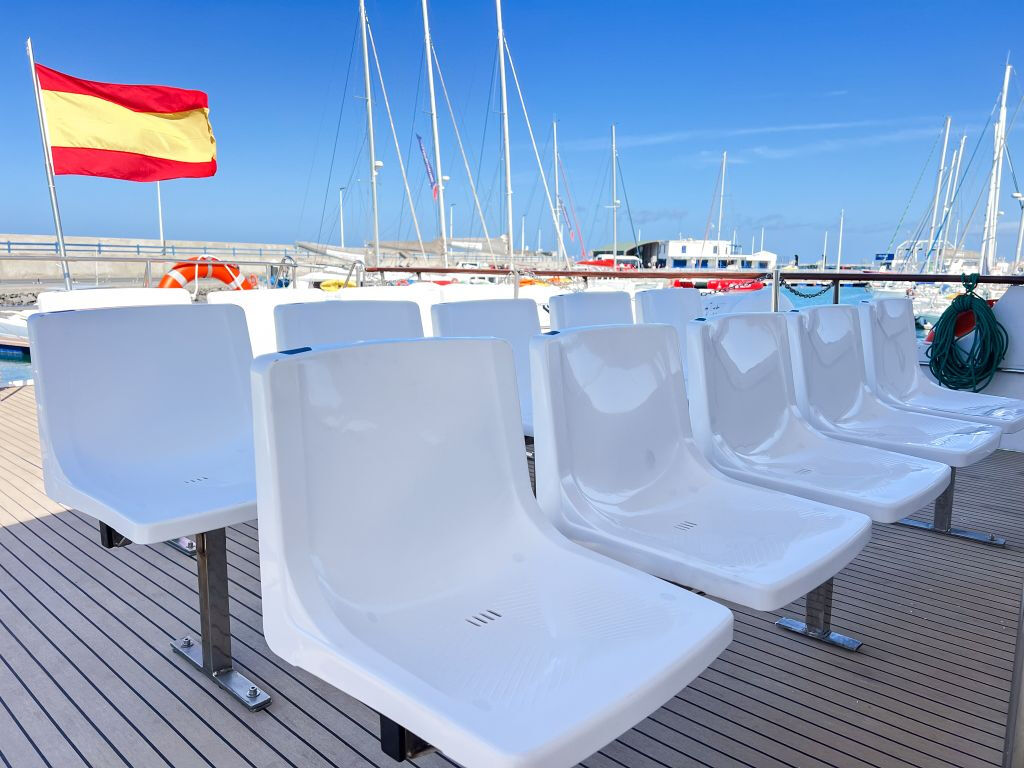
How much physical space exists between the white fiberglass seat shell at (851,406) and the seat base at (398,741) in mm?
1882

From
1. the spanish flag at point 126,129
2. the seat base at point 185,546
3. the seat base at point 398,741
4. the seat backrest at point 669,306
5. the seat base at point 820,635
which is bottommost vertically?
→ the seat base at point 820,635

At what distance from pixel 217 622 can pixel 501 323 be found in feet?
4.93

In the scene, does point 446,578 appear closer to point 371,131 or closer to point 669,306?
point 669,306

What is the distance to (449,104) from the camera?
12.0 m

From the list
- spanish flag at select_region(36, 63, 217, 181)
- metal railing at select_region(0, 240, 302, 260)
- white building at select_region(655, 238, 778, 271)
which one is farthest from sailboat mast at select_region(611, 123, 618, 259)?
spanish flag at select_region(36, 63, 217, 181)

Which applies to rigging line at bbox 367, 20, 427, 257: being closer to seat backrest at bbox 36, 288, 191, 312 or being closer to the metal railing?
the metal railing

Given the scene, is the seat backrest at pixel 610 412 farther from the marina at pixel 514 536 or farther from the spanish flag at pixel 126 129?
the spanish flag at pixel 126 129

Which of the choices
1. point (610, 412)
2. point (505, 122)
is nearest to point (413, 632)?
point (610, 412)

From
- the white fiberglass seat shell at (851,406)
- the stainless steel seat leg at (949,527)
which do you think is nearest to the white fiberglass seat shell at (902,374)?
the white fiberglass seat shell at (851,406)

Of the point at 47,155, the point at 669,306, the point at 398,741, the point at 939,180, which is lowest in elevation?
the point at 398,741

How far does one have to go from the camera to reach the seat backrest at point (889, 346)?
298 cm

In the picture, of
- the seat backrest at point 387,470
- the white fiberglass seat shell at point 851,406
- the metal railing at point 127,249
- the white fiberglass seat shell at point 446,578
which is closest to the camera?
the white fiberglass seat shell at point 446,578

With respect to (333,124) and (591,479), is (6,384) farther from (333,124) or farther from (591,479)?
(333,124)

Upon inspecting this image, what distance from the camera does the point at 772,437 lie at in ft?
7.32
